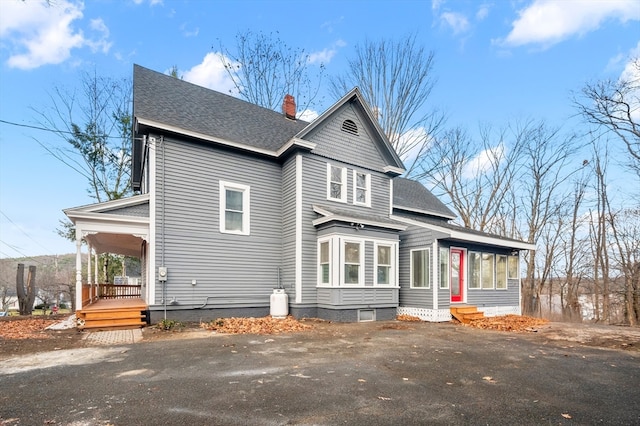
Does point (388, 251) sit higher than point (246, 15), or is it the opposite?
point (246, 15)

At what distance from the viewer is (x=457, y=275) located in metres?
13.8

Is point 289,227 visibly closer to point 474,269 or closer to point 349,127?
point 349,127

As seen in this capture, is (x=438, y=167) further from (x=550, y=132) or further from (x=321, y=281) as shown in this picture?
(x=321, y=281)

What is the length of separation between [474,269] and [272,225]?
26.8 feet

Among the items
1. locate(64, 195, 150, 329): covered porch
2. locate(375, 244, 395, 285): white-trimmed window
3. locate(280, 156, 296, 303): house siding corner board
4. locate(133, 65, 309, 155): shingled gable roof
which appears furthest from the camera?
locate(375, 244, 395, 285): white-trimmed window

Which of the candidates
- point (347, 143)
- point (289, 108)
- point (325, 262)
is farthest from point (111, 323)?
point (289, 108)

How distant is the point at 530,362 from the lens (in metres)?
6.58

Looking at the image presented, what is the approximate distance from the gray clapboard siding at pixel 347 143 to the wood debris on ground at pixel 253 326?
5.90m

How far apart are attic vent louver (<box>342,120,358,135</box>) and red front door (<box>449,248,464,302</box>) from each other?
587 centimetres

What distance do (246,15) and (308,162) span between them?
14871 mm

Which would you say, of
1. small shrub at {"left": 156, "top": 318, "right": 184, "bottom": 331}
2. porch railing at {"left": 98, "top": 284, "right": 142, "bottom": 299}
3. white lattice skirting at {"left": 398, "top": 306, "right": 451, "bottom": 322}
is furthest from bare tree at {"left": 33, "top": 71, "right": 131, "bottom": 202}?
white lattice skirting at {"left": 398, "top": 306, "right": 451, "bottom": 322}

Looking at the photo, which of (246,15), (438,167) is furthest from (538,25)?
(246,15)

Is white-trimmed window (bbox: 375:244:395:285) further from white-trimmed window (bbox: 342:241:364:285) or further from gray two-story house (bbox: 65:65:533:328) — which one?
white-trimmed window (bbox: 342:241:364:285)

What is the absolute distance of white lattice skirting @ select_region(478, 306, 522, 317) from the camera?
14609 mm
